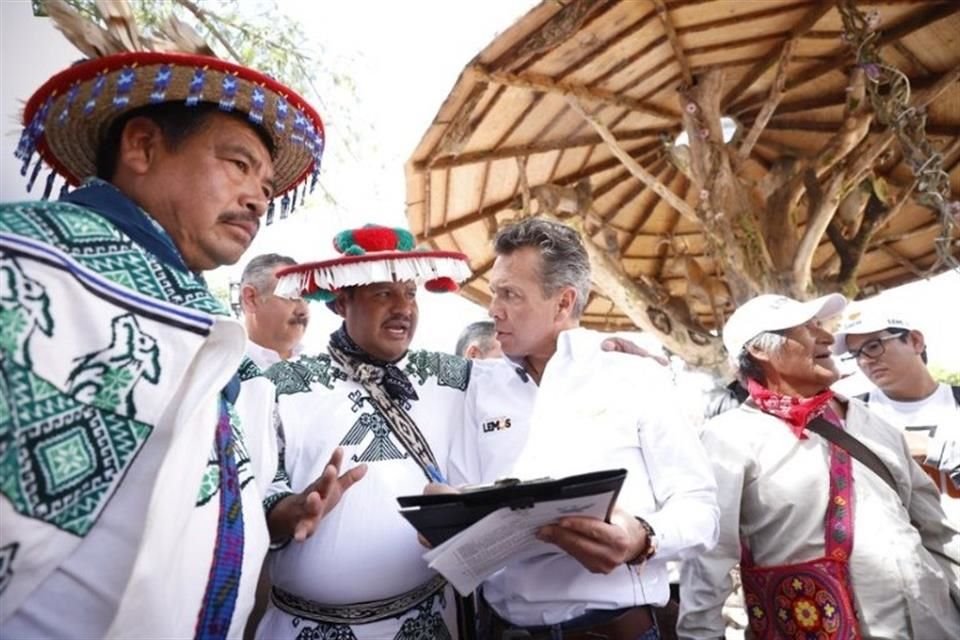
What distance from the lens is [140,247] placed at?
3.90 ft

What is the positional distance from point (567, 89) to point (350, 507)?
12.6 ft

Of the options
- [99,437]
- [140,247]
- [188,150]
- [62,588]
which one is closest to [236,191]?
[188,150]

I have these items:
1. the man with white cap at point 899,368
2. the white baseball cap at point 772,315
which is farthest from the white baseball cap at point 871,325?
the white baseball cap at point 772,315

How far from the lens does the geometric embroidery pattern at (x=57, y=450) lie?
94cm

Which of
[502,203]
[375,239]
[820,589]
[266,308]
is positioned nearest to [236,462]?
[375,239]

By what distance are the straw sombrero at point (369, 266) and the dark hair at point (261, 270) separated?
1.46 metres

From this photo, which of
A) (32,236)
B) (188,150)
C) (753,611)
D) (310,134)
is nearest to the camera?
(32,236)

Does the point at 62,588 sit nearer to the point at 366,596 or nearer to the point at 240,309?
the point at 366,596

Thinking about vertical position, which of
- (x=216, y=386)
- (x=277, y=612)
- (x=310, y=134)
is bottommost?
(x=277, y=612)

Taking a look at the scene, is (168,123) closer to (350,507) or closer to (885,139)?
(350,507)

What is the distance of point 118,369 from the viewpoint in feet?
3.41

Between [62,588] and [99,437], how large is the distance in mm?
276

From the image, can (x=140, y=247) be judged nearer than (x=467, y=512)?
Yes

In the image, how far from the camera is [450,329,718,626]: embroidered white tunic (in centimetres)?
181
